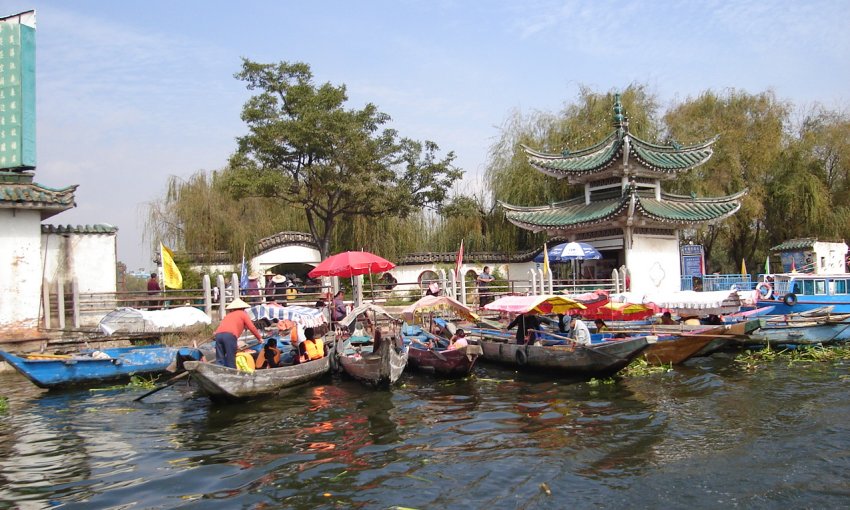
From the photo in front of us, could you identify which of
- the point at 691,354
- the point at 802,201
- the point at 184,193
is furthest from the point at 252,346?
the point at 802,201

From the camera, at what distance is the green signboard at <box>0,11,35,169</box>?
14984mm

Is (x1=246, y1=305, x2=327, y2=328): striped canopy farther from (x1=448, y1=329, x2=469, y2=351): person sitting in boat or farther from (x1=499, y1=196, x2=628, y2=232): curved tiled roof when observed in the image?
(x1=499, y1=196, x2=628, y2=232): curved tiled roof

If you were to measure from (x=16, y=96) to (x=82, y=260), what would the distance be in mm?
4169

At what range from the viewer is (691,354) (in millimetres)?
13633

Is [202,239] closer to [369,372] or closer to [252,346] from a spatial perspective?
[252,346]

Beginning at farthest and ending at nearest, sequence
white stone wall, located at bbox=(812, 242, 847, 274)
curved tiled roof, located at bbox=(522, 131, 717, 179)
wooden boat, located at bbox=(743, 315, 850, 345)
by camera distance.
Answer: curved tiled roof, located at bbox=(522, 131, 717, 179), white stone wall, located at bbox=(812, 242, 847, 274), wooden boat, located at bbox=(743, 315, 850, 345)

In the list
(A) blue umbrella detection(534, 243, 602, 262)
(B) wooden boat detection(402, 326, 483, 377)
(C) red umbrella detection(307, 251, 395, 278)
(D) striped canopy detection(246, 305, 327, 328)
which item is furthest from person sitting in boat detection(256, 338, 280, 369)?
(A) blue umbrella detection(534, 243, 602, 262)

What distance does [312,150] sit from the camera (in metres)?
21.1

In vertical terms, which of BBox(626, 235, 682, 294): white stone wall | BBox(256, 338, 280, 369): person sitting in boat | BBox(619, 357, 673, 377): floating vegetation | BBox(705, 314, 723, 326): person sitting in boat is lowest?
BBox(619, 357, 673, 377): floating vegetation

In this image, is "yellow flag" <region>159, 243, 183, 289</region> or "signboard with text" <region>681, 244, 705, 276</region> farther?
"signboard with text" <region>681, 244, 705, 276</region>

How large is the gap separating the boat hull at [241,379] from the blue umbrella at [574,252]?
11983mm

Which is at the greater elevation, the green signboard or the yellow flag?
the green signboard

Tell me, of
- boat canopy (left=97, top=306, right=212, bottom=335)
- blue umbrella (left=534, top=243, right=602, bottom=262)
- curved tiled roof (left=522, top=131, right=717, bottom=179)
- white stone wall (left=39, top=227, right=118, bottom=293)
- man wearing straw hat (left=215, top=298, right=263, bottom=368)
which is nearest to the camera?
man wearing straw hat (left=215, top=298, right=263, bottom=368)

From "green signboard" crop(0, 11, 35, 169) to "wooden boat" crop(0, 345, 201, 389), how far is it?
508 cm
